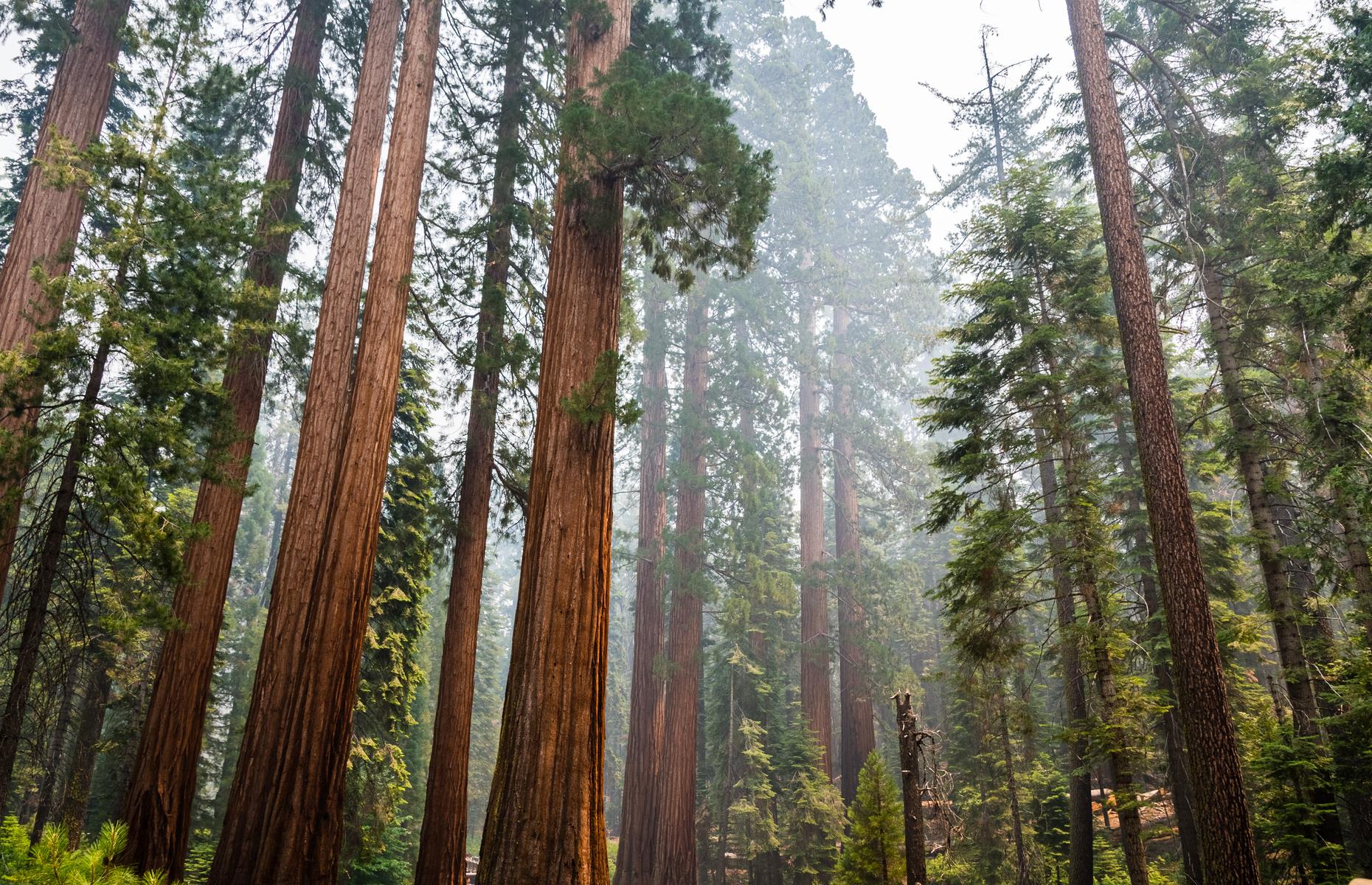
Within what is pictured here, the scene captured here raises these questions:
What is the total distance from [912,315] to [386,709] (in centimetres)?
2200

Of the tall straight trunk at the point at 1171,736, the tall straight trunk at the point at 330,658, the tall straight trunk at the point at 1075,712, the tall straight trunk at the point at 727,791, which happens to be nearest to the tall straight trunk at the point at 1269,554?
the tall straight trunk at the point at 1171,736

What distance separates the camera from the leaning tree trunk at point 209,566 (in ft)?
20.7

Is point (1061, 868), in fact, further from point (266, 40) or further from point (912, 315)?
point (266, 40)

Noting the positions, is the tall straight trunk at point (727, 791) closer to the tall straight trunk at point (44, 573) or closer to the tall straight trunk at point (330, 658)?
the tall straight trunk at point (330, 658)

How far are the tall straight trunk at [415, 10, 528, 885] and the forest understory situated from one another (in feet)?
0.18

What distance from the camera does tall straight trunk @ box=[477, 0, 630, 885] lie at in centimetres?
414

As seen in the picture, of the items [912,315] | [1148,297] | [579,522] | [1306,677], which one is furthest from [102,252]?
[912,315]

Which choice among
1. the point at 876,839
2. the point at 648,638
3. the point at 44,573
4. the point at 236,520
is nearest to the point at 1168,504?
the point at 876,839

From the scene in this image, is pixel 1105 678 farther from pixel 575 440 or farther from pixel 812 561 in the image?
pixel 812 561

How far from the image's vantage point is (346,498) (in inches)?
244

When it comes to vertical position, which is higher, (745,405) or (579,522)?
(745,405)

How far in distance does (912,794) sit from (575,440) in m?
7.06

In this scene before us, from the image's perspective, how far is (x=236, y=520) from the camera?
295 inches

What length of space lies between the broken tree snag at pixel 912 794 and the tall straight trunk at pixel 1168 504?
10.2 ft
